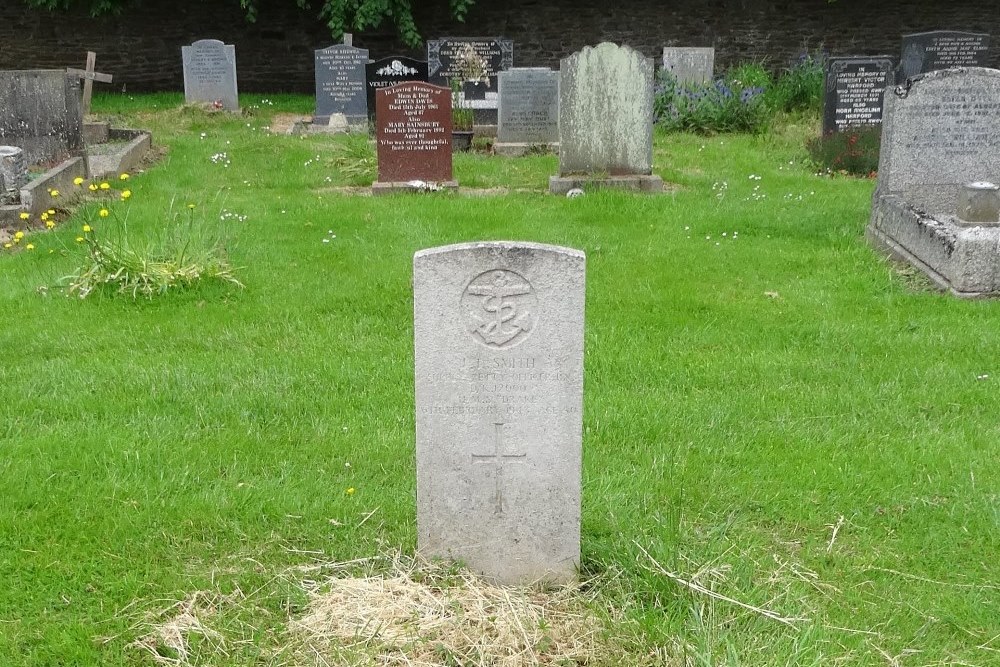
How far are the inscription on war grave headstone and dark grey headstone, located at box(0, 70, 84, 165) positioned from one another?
5034mm

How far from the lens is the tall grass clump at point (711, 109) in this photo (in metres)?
15.0

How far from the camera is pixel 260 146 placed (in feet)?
44.6

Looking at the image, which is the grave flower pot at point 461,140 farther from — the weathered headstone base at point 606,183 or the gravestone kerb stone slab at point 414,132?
the weathered headstone base at point 606,183

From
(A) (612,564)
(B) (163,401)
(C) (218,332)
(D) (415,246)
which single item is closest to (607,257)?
(D) (415,246)

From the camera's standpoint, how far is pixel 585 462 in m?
4.55

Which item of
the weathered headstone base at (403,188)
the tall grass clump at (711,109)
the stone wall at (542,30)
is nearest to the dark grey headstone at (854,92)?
the tall grass clump at (711,109)

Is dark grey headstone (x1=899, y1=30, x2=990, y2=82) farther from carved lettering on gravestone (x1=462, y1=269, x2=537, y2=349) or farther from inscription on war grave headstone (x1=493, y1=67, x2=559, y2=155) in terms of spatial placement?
carved lettering on gravestone (x1=462, y1=269, x2=537, y2=349)

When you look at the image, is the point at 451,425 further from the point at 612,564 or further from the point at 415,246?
the point at 415,246

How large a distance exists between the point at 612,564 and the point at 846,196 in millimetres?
7532

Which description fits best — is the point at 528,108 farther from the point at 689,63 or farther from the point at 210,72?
the point at 210,72

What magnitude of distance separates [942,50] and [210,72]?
38.9ft

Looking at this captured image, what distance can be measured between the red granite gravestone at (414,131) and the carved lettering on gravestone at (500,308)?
289 inches

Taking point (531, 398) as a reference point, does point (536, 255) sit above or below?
above

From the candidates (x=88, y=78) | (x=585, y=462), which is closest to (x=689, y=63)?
(x=88, y=78)
